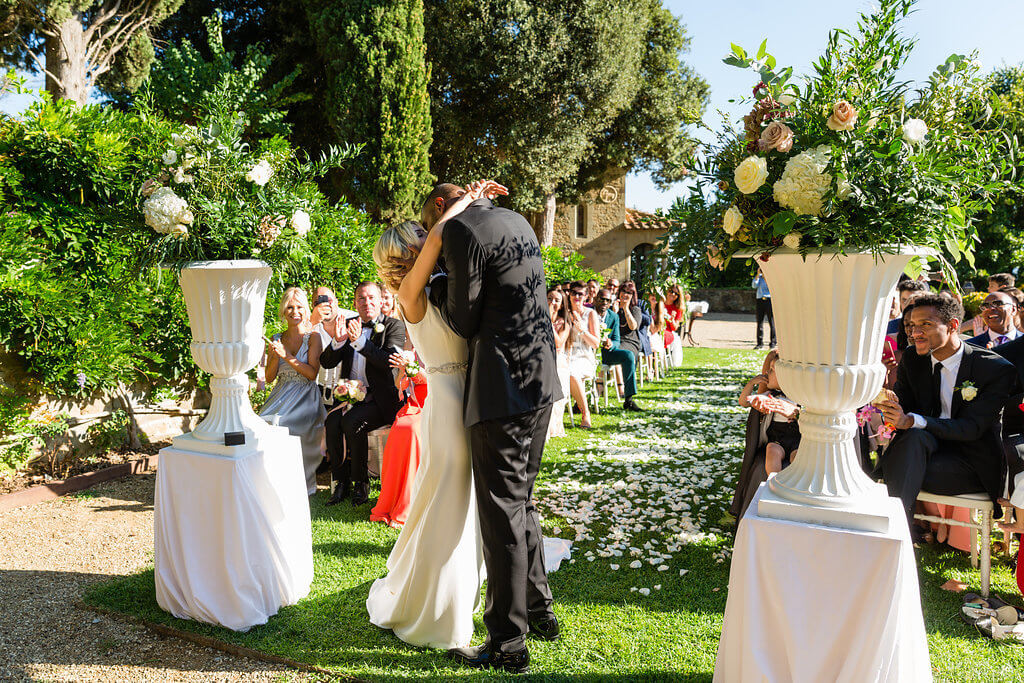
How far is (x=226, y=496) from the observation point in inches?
139

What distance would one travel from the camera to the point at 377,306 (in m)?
5.92

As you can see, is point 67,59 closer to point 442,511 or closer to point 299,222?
point 299,222

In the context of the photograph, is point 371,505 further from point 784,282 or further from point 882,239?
point 882,239

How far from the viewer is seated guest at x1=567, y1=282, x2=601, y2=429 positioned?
8617 mm

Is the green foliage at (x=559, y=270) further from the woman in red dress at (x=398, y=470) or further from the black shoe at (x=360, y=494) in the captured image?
the woman in red dress at (x=398, y=470)

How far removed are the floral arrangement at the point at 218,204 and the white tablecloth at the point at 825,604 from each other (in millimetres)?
2751

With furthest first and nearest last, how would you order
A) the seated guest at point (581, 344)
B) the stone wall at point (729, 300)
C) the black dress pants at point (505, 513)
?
the stone wall at point (729, 300) < the seated guest at point (581, 344) < the black dress pants at point (505, 513)

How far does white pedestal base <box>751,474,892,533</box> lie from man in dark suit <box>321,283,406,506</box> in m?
3.78

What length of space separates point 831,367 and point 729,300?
100ft

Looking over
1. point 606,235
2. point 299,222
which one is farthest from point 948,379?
point 606,235

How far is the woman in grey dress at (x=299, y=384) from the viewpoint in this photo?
5988mm

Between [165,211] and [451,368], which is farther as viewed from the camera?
[165,211]

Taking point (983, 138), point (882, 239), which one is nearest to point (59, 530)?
point (882, 239)

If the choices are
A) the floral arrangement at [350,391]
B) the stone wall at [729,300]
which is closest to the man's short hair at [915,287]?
the floral arrangement at [350,391]
